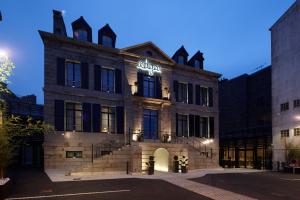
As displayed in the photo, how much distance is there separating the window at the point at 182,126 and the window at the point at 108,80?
27.1ft

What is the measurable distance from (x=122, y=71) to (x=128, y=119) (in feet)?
15.2

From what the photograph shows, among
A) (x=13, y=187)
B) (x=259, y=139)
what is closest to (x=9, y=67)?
(x=13, y=187)

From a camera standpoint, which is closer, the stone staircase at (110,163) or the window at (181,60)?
the stone staircase at (110,163)

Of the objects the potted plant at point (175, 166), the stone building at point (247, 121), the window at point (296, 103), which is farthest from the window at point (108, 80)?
the stone building at point (247, 121)

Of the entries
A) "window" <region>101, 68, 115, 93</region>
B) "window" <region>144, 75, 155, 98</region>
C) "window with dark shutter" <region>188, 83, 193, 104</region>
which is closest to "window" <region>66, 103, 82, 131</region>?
"window" <region>101, 68, 115, 93</region>

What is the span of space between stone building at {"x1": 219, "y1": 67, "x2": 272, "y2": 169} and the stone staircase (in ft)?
55.4

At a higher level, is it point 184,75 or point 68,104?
point 184,75

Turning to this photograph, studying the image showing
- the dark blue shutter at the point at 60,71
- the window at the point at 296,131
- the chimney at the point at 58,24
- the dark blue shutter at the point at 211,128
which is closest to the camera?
the dark blue shutter at the point at 60,71

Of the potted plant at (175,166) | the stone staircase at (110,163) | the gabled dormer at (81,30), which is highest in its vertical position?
the gabled dormer at (81,30)

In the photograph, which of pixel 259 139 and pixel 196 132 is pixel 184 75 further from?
pixel 259 139

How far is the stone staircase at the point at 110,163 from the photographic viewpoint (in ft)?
66.6

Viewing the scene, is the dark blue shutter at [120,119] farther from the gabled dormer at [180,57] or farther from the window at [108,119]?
the gabled dormer at [180,57]

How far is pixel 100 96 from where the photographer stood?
24.6 metres

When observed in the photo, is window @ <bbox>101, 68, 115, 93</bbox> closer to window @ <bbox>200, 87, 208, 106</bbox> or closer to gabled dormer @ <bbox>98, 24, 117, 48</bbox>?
gabled dormer @ <bbox>98, 24, 117, 48</bbox>
